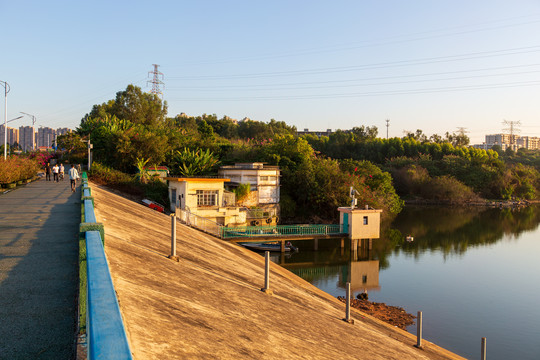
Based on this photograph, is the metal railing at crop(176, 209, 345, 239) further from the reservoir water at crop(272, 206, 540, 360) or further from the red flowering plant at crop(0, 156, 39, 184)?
the red flowering plant at crop(0, 156, 39, 184)

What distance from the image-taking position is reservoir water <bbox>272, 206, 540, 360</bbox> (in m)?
19.8

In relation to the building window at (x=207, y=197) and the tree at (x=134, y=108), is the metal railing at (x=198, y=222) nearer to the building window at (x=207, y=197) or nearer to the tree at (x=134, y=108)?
the building window at (x=207, y=197)

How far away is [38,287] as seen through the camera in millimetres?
7578

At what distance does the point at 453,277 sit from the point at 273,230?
14071 mm

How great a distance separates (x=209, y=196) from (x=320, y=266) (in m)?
11.1

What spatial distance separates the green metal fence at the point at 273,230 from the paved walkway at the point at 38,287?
54.2 feet

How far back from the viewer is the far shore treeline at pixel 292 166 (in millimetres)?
44188

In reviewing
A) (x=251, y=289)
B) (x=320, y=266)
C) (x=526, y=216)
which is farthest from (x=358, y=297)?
(x=526, y=216)

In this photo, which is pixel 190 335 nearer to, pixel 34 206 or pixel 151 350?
pixel 151 350

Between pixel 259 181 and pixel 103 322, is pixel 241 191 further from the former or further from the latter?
pixel 103 322

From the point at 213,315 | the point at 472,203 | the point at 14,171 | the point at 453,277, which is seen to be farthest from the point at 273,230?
the point at 472,203

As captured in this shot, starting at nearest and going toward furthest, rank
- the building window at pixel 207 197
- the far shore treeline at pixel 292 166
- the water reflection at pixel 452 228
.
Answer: the building window at pixel 207 197 < the water reflection at pixel 452 228 < the far shore treeline at pixel 292 166

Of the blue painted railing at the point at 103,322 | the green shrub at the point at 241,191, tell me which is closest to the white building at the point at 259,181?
the green shrub at the point at 241,191

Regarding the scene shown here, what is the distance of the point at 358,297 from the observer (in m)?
24.0
